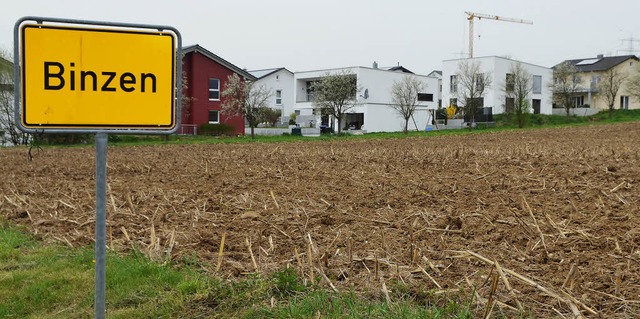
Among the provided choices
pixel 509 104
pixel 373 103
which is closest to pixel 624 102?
pixel 509 104

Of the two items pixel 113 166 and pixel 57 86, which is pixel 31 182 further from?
pixel 57 86

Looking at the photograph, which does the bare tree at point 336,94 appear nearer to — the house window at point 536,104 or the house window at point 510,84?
the house window at point 510,84

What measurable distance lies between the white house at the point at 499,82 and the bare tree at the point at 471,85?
1526 mm

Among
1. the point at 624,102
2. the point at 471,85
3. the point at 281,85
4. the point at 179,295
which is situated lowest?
the point at 179,295

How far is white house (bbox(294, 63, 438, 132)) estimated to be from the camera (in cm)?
6519

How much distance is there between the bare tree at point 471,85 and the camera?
197 feet

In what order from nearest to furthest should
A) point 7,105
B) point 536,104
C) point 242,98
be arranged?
1. point 7,105
2. point 242,98
3. point 536,104

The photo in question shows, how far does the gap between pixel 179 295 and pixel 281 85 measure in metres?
81.9

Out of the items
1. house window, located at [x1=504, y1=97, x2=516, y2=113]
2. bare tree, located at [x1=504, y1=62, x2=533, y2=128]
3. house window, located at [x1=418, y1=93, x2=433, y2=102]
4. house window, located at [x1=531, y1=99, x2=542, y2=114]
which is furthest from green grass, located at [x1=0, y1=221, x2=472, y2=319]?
house window, located at [x1=531, y1=99, x2=542, y2=114]

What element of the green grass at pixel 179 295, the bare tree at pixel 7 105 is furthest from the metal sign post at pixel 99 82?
the bare tree at pixel 7 105

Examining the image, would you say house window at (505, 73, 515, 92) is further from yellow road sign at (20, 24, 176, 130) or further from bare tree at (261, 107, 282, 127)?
yellow road sign at (20, 24, 176, 130)

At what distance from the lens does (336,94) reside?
52438 millimetres

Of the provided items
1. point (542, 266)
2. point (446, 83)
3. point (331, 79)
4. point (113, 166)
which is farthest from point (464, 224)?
point (446, 83)

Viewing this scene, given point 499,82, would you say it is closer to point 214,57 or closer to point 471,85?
point 471,85
